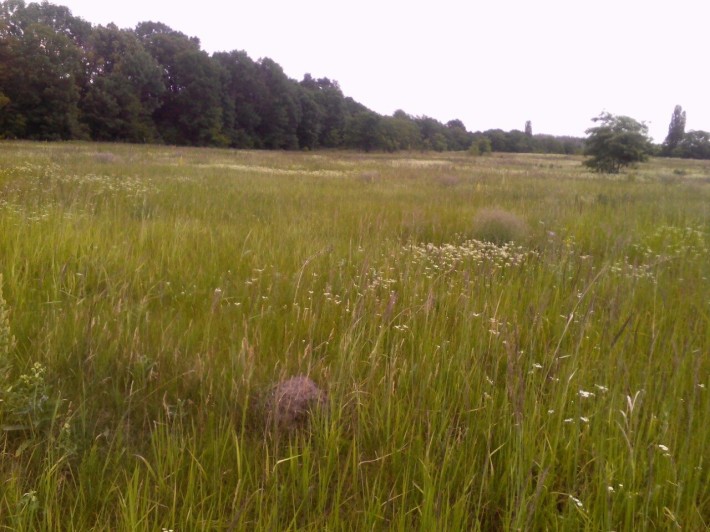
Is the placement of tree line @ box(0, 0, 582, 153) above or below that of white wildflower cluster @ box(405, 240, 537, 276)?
above

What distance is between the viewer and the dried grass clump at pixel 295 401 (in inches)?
75.7

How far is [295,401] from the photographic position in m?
1.99

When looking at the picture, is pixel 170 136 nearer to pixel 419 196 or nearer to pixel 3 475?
pixel 419 196

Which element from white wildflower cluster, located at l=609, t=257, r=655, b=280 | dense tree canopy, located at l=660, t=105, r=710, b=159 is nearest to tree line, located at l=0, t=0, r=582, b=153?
dense tree canopy, located at l=660, t=105, r=710, b=159

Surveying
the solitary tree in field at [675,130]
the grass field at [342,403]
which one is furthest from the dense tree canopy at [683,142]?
the grass field at [342,403]

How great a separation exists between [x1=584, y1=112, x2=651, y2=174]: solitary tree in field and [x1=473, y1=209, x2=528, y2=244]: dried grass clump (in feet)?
86.7

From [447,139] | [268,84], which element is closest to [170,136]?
[268,84]

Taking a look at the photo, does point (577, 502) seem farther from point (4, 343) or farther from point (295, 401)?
point (4, 343)

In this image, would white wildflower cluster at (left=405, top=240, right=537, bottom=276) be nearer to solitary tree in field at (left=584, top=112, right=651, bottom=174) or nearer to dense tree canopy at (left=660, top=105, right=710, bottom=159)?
solitary tree in field at (left=584, top=112, right=651, bottom=174)

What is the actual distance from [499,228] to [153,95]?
199 ft

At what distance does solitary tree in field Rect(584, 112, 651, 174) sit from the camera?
1117 inches

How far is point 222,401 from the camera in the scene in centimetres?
197

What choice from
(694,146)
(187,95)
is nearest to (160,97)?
(187,95)

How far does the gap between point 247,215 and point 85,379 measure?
14.9 ft
